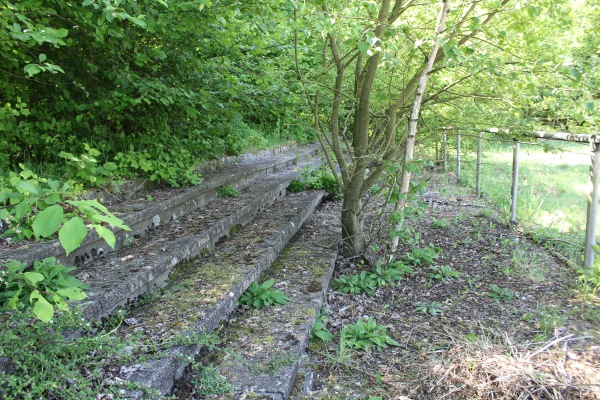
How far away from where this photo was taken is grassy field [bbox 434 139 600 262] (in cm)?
491

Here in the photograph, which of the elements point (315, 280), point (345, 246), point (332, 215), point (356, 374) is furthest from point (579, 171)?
point (356, 374)

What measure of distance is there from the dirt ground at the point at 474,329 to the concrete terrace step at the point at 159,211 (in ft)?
5.19

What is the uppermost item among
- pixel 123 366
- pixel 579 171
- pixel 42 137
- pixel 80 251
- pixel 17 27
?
pixel 17 27

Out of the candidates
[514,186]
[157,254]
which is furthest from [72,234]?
[514,186]

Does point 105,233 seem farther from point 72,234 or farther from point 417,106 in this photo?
point 417,106

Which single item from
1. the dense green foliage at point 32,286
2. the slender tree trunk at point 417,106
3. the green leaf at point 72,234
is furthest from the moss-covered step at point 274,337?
the green leaf at point 72,234

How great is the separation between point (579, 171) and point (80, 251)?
30.1ft

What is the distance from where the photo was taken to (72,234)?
44.0 inches

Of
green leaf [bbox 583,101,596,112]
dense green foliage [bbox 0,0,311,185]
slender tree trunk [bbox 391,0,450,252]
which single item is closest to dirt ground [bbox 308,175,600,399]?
slender tree trunk [bbox 391,0,450,252]

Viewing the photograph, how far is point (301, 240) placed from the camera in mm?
4414

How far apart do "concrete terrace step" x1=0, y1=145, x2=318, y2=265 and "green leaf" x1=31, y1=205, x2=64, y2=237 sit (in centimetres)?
153

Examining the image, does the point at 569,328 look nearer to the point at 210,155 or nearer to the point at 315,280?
the point at 315,280

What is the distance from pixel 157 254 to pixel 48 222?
1980 mm

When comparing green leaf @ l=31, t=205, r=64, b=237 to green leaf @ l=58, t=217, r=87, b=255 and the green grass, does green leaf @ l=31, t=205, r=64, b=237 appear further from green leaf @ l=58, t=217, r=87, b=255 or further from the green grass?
the green grass
